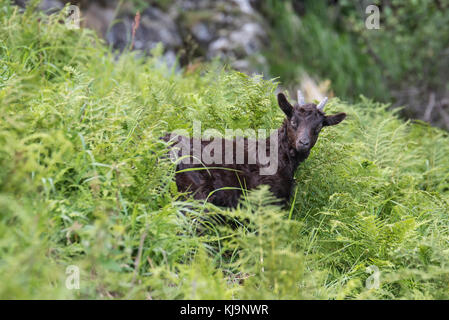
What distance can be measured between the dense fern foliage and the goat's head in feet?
1.27

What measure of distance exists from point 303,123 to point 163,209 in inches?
67.1

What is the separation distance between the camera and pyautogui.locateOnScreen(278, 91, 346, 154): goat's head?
4.23m

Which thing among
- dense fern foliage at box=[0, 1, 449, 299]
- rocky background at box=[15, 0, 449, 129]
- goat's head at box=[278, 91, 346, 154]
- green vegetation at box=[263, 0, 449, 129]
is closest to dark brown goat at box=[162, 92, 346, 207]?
goat's head at box=[278, 91, 346, 154]

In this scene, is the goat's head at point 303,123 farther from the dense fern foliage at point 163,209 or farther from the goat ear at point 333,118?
the dense fern foliage at point 163,209

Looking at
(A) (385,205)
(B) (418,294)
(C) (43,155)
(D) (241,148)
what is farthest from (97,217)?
(A) (385,205)

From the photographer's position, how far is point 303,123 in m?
4.32

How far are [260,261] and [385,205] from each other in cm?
232

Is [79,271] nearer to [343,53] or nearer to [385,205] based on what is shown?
[385,205]

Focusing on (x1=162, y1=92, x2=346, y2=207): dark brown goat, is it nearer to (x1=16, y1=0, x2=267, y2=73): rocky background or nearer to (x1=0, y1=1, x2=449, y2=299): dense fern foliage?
(x1=0, y1=1, x2=449, y2=299): dense fern foliage

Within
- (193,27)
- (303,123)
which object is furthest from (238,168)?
(193,27)

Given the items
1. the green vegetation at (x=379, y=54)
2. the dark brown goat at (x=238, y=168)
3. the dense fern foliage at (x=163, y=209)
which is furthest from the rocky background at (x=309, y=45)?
the dark brown goat at (x=238, y=168)

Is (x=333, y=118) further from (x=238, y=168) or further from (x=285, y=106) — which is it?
(x=238, y=168)

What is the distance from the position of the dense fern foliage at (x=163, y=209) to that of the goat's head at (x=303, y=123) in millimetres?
388

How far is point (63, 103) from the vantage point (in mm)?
3660
